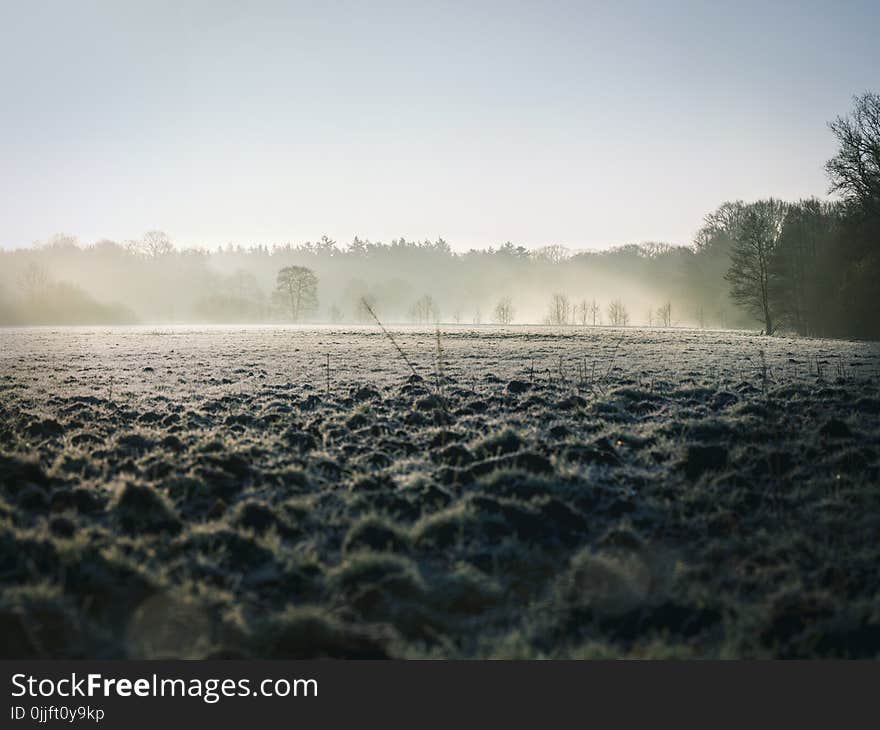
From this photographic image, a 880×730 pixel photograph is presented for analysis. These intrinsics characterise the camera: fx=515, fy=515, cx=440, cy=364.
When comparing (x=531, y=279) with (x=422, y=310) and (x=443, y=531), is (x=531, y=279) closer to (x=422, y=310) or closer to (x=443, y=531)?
(x=422, y=310)

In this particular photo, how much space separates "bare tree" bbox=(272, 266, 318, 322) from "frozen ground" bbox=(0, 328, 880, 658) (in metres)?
83.0

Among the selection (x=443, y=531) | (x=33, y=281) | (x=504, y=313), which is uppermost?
(x=33, y=281)

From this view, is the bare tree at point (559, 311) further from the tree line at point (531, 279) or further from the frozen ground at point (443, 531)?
the frozen ground at point (443, 531)

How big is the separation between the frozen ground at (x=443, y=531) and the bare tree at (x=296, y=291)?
8298cm

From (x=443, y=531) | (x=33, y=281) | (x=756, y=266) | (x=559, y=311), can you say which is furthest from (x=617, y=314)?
(x=33, y=281)

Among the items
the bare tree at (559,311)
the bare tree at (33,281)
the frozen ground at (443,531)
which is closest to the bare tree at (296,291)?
the bare tree at (33,281)

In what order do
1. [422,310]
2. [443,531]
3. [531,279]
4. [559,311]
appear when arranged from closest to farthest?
[443,531] → [559,311] → [422,310] → [531,279]

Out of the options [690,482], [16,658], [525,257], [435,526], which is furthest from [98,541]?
[525,257]

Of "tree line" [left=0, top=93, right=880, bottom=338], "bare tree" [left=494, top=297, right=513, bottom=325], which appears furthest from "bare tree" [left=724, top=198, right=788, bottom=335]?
"bare tree" [left=494, top=297, right=513, bottom=325]

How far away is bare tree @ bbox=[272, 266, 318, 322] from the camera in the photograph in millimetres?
90812

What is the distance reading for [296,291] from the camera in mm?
91312

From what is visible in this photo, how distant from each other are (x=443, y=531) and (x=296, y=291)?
9097 centimetres

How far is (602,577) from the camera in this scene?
4402 mm

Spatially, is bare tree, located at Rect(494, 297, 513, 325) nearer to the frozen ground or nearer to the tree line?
the tree line
